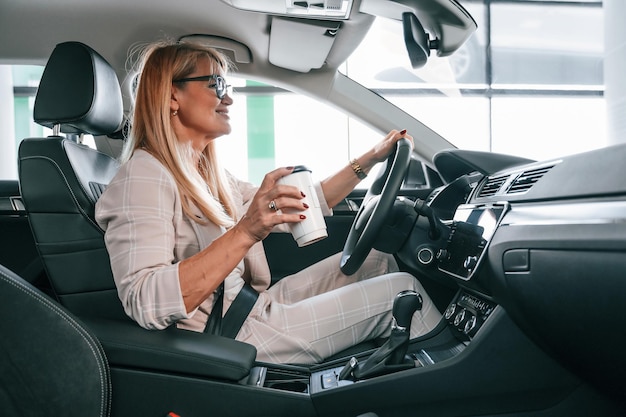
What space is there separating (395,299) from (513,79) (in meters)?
3.18

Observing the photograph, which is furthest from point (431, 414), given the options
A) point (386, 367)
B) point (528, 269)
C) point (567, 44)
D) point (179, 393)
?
point (567, 44)

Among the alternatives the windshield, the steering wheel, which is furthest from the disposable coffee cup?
the windshield

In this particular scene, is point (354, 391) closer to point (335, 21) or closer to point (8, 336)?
point (8, 336)

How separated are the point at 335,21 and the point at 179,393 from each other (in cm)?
107

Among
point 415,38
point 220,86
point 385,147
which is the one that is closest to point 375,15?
point 415,38

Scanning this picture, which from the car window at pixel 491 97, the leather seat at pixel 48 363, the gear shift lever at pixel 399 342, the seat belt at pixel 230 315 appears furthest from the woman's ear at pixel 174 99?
the car window at pixel 491 97

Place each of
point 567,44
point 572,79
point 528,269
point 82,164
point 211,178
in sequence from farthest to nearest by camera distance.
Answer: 1. point 567,44
2. point 572,79
3. point 211,178
4. point 82,164
5. point 528,269

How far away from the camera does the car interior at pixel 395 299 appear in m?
0.95

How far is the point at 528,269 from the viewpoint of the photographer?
3.28 ft

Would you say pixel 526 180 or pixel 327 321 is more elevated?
pixel 526 180

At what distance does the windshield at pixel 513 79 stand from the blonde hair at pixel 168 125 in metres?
0.59

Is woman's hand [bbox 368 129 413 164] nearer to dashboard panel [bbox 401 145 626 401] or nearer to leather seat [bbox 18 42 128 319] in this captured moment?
dashboard panel [bbox 401 145 626 401]

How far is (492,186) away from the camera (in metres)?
1.31

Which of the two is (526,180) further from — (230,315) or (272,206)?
(230,315)
